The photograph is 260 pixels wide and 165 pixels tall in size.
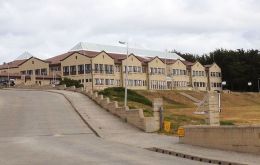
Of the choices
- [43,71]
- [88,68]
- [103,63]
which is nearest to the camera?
[88,68]

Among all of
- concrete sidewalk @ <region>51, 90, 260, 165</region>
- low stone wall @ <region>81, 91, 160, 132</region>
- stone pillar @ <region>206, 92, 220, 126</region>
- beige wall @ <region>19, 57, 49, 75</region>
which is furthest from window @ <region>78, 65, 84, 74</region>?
stone pillar @ <region>206, 92, 220, 126</region>

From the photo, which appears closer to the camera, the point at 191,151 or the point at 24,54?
the point at 191,151

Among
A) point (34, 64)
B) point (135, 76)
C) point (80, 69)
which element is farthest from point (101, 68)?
point (34, 64)

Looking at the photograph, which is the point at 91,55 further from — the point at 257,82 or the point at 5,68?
the point at 257,82

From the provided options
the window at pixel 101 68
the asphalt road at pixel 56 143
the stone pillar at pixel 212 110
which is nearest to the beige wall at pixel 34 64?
the window at pixel 101 68

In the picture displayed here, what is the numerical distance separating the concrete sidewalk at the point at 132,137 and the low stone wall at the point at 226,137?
1.16ft

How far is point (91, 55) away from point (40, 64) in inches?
592

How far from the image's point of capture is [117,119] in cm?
3719

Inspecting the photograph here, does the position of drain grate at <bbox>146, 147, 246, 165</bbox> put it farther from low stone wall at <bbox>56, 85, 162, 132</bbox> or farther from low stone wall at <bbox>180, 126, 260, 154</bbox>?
low stone wall at <bbox>56, 85, 162, 132</bbox>

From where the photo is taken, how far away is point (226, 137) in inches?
780

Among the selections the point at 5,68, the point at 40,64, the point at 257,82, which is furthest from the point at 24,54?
the point at 257,82

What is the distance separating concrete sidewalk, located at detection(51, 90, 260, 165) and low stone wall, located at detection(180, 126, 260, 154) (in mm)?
354

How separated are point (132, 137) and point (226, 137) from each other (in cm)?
870

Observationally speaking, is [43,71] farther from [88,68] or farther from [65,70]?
[88,68]
